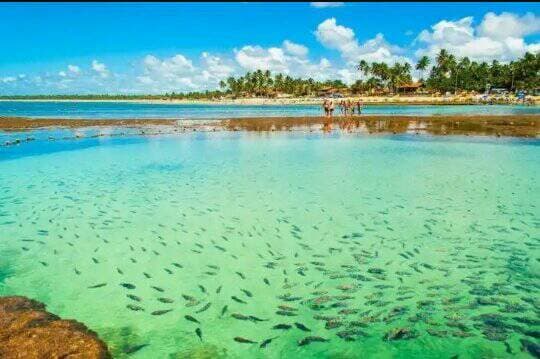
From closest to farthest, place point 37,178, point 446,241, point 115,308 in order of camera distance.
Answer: point 115,308
point 446,241
point 37,178

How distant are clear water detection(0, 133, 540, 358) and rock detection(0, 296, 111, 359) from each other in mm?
433

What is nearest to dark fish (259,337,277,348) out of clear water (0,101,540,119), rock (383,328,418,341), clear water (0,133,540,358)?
clear water (0,133,540,358)

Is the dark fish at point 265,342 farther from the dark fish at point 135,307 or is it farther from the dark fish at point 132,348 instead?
the dark fish at point 135,307

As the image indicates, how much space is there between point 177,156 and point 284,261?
1898 cm

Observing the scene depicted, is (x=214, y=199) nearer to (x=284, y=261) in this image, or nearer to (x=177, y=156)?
(x=284, y=261)

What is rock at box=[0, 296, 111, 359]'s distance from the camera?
618cm

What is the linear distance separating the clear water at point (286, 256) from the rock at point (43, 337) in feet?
1.42

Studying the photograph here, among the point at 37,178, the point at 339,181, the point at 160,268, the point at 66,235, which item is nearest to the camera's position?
the point at 160,268

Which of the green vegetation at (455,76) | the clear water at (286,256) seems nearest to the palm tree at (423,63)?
the green vegetation at (455,76)

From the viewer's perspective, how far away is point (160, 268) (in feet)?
32.9

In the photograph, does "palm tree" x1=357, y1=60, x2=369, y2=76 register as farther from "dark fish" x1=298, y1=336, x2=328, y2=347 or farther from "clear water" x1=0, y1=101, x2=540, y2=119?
"dark fish" x1=298, y1=336, x2=328, y2=347

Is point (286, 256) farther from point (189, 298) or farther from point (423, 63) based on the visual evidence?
point (423, 63)

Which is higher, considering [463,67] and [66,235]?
[463,67]

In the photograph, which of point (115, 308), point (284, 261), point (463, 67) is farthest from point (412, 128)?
point (463, 67)
